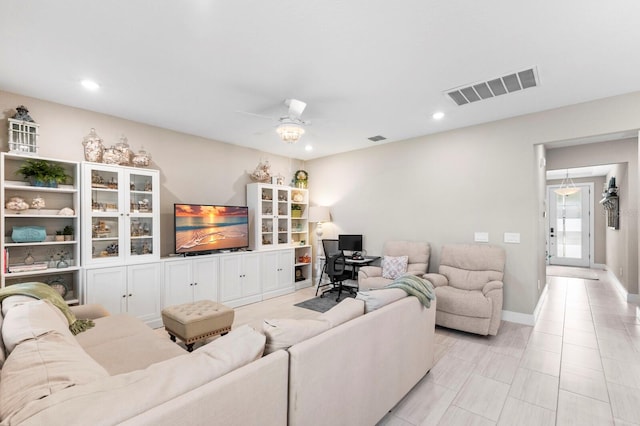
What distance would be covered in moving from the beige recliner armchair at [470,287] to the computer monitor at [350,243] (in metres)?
1.61

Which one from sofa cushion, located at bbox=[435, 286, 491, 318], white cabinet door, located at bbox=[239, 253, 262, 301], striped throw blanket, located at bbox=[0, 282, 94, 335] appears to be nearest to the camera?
striped throw blanket, located at bbox=[0, 282, 94, 335]

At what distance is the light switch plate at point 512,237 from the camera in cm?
398

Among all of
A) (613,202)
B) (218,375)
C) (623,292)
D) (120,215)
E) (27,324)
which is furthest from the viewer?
(613,202)

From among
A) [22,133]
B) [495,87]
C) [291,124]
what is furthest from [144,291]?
[495,87]

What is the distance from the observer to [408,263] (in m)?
4.65

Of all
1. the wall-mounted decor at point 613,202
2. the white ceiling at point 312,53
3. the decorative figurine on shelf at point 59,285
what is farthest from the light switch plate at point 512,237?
the decorative figurine on shelf at point 59,285

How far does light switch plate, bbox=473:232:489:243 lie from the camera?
422cm

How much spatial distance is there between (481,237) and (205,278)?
416 centimetres

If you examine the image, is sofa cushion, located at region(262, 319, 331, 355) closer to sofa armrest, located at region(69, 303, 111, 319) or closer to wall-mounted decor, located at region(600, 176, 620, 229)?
sofa armrest, located at region(69, 303, 111, 319)

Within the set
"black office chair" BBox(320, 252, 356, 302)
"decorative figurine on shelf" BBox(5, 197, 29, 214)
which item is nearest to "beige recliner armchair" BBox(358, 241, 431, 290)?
"black office chair" BBox(320, 252, 356, 302)

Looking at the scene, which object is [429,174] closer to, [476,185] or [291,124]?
[476,185]

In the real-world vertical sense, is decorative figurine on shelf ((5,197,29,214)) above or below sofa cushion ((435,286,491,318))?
above

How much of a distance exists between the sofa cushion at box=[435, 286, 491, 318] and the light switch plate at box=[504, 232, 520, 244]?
0.94m

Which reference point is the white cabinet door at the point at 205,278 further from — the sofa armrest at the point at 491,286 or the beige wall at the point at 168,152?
the sofa armrest at the point at 491,286
